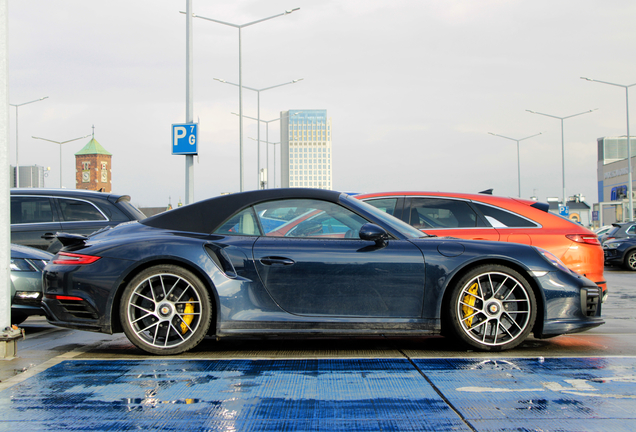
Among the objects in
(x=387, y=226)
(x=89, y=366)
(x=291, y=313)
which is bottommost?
(x=89, y=366)

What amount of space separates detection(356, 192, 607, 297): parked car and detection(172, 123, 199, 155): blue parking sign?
19.3 ft

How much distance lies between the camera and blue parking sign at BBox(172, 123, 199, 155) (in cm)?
1197

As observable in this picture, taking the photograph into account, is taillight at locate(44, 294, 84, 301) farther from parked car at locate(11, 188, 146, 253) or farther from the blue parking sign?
the blue parking sign

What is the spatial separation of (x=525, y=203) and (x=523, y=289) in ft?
7.87

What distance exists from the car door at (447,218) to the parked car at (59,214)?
4.02m

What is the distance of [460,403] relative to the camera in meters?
3.33

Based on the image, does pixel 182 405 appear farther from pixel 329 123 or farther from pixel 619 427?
pixel 329 123

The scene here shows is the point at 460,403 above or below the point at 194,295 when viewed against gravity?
below

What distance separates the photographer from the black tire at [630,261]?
58.0 ft

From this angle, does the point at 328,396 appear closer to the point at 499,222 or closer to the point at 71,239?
the point at 71,239

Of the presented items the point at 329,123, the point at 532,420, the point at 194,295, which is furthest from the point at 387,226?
the point at 329,123

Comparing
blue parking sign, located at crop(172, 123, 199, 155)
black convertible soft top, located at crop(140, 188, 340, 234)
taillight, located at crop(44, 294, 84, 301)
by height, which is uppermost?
blue parking sign, located at crop(172, 123, 199, 155)

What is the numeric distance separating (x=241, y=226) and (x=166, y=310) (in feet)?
2.83

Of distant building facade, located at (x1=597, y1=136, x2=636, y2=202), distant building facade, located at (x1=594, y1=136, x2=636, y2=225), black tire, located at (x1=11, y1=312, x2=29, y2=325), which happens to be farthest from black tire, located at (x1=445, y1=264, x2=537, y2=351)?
distant building facade, located at (x1=597, y1=136, x2=636, y2=202)
